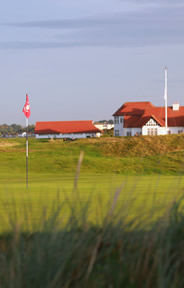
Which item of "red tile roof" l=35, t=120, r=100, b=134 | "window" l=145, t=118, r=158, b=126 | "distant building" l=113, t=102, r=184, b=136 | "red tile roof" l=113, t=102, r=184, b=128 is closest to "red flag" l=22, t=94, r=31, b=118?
"distant building" l=113, t=102, r=184, b=136

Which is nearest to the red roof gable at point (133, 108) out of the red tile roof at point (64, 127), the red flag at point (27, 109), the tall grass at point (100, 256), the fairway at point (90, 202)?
the red tile roof at point (64, 127)

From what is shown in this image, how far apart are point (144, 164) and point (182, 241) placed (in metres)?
31.5

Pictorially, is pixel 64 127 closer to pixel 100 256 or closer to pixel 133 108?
pixel 133 108

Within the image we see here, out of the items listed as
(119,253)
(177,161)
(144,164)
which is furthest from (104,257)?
(177,161)

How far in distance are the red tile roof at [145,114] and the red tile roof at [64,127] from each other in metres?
16.5

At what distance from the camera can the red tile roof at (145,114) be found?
327 feet

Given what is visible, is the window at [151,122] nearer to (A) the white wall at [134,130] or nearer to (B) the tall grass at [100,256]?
(A) the white wall at [134,130]

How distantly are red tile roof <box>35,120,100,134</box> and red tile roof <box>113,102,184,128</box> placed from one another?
16.5 metres

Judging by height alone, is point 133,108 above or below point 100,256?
above

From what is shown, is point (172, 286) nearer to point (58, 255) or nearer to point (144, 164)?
point (58, 255)

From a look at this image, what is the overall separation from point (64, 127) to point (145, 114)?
1221 inches

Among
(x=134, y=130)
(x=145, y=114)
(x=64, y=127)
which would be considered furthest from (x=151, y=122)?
(x=64, y=127)

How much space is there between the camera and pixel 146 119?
327 feet

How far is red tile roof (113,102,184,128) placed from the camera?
327ft
